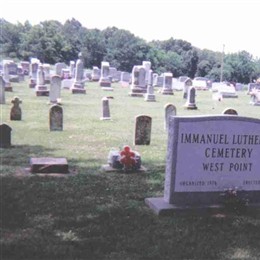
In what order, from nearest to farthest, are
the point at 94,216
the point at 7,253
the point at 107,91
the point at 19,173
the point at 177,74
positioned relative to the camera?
the point at 7,253
the point at 94,216
the point at 19,173
the point at 107,91
the point at 177,74

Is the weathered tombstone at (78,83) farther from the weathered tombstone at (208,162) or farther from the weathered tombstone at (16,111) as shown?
the weathered tombstone at (208,162)

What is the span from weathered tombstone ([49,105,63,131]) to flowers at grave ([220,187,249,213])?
7.48 metres

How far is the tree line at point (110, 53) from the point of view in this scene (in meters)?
61.4

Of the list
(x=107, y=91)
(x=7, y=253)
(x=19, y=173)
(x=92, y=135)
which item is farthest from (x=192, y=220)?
(x=107, y=91)

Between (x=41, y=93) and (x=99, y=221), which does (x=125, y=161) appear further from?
(x=41, y=93)

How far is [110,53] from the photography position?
2530 inches

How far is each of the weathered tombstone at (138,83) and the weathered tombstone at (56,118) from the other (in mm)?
15878

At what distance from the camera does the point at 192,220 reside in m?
6.14

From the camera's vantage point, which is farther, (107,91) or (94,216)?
(107,91)

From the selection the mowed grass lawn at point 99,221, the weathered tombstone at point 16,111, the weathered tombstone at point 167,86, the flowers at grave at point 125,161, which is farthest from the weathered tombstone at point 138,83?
the flowers at grave at point 125,161

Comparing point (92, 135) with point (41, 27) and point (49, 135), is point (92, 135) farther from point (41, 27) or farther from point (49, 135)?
point (41, 27)

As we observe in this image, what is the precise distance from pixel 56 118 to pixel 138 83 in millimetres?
17067

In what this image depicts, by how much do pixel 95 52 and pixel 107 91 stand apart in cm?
3367

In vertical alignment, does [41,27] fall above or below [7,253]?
above
